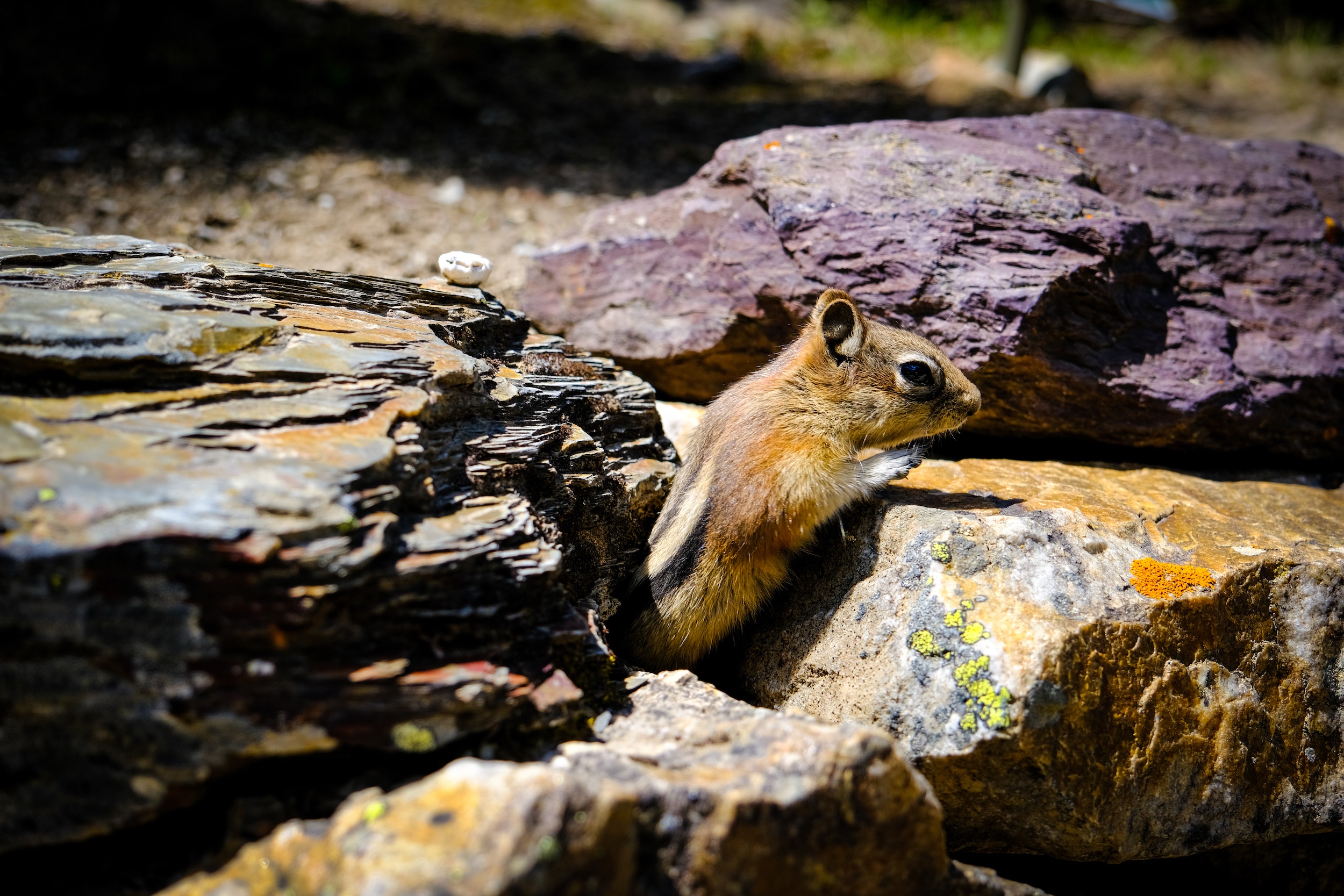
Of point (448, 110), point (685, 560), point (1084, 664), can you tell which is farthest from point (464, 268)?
point (448, 110)

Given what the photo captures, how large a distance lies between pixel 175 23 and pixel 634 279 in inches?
286

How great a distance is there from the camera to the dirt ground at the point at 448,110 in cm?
794

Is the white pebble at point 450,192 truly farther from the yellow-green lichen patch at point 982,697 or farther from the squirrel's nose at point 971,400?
the yellow-green lichen patch at point 982,697

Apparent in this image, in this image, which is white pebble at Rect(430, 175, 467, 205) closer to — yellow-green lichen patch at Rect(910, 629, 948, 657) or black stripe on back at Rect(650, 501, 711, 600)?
black stripe on back at Rect(650, 501, 711, 600)

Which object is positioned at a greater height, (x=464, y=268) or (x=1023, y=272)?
(x=1023, y=272)

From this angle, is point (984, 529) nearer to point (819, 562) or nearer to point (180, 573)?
point (819, 562)

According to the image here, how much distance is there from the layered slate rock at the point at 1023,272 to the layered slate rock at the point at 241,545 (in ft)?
6.35

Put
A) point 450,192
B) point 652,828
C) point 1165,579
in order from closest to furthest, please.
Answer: point 652,828
point 1165,579
point 450,192

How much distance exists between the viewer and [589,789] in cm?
271

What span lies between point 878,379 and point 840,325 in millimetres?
362

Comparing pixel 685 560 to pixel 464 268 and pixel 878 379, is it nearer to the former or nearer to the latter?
pixel 878 379

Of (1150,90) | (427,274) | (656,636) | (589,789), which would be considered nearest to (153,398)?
(589,789)

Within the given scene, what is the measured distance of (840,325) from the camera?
4871mm

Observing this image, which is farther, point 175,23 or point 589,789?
point 175,23
